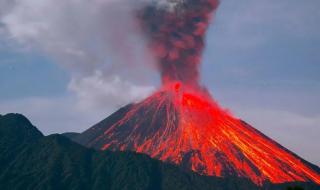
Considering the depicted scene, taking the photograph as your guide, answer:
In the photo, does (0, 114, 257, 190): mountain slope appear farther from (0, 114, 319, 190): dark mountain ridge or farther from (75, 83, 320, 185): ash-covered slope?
(75, 83, 320, 185): ash-covered slope

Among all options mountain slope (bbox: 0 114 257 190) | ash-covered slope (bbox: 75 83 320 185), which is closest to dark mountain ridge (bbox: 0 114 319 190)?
mountain slope (bbox: 0 114 257 190)

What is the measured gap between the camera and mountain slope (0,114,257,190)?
120 meters

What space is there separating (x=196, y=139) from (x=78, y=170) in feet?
109

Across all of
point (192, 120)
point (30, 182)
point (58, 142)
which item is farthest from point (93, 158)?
point (192, 120)

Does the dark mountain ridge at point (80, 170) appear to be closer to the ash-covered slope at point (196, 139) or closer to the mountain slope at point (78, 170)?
the mountain slope at point (78, 170)

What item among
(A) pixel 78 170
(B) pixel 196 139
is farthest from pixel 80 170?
(B) pixel 196 139

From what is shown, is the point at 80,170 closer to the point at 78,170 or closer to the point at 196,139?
the point at 78,170

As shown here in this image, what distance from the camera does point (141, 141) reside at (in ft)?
492

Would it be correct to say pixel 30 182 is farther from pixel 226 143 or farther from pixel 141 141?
pixel 226 143

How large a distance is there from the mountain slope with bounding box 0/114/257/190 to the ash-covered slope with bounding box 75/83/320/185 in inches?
311

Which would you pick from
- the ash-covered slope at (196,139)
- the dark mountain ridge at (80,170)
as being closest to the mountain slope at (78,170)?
the dark mountain ridge at (80,170)

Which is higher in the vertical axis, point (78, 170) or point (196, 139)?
point (196, 139)

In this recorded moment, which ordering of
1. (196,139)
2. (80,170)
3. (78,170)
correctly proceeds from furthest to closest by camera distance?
(196,139) → (80,170) → (78,170)

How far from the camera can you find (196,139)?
144 metres
